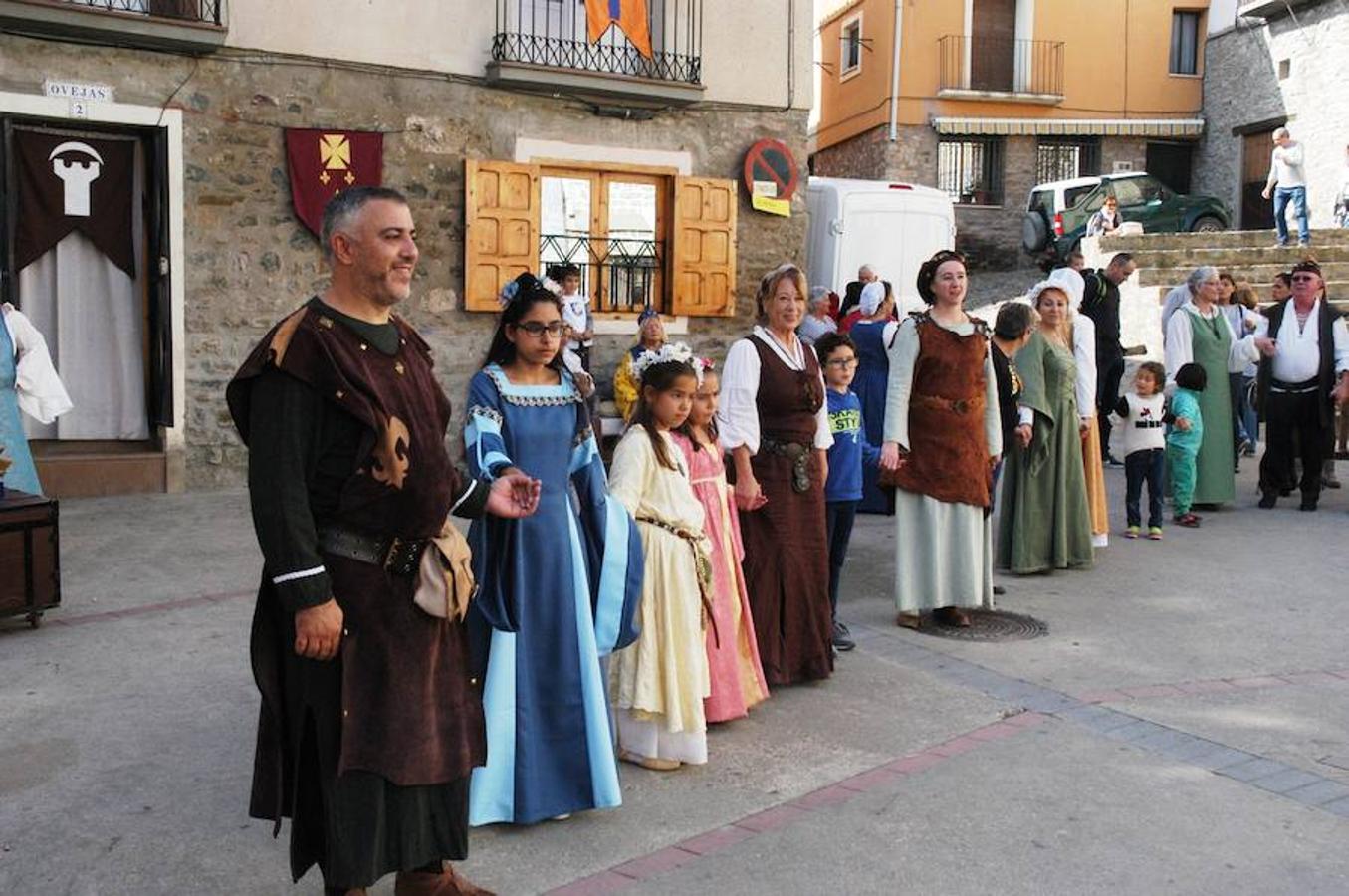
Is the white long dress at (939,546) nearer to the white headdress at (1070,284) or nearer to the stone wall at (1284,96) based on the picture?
the white headdress at (1070,284)

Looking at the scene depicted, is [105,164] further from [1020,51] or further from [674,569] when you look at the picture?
[1020,51]

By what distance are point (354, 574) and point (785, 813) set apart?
6.06 ft

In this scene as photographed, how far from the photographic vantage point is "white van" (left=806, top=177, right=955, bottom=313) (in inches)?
639

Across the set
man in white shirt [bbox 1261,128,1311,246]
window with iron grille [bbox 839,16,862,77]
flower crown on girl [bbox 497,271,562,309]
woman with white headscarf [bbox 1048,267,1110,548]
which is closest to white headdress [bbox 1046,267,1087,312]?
woman with white headscarf [bbox 1048,267,1110,548]

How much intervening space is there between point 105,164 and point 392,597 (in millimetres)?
8984

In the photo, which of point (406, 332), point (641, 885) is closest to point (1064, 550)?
point (641, 885)

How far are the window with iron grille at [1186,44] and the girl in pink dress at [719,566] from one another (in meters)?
28.5

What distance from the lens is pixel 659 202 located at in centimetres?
1426

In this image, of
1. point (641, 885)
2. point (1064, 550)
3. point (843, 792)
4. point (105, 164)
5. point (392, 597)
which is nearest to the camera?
point (392, 597)

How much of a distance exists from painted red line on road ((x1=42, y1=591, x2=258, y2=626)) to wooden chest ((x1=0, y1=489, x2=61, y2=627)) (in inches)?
9.4

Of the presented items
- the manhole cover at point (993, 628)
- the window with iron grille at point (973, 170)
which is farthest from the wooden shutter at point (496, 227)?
the window with iron grille at point (973, 170)

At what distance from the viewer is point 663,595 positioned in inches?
196

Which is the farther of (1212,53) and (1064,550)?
(1212,53)

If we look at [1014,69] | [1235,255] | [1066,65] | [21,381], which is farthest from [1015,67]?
[21,381]
